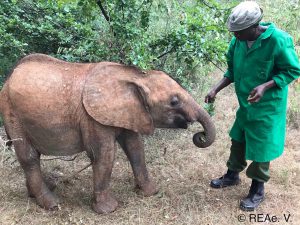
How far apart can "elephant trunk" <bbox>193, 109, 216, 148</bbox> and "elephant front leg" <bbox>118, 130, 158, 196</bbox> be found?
0.61 meters

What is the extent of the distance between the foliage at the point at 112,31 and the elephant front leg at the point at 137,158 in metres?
0.73

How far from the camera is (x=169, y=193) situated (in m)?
4.29

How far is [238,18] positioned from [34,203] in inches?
105

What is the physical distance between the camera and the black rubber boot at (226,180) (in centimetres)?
442

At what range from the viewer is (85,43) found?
450 cm

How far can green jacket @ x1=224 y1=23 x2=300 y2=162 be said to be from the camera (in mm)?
3367

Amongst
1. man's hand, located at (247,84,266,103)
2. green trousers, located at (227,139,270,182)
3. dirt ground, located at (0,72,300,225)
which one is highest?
man's hand, located at (247,84,266,103)

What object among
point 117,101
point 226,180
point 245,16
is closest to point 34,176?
point 117,101

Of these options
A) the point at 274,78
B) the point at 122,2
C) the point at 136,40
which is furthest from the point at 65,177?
the point at 274,78

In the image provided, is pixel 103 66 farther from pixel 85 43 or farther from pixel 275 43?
pixel 275 43

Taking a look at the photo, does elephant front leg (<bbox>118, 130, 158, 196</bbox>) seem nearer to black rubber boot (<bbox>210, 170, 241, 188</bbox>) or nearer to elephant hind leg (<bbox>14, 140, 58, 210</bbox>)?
black rubber boot (<bbox>210, 170, 241, 188</bbox>)

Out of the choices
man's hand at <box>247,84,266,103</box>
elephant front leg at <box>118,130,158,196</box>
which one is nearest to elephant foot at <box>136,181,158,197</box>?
elephant front leg at <box>118,130,158,196</box>

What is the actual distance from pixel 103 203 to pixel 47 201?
56 cm

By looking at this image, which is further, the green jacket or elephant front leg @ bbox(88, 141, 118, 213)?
elephant front leg @ bbox(88, 141, 118, 213)
